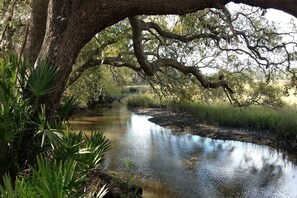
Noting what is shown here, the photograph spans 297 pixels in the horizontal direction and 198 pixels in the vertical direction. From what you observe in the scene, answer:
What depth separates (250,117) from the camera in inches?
724

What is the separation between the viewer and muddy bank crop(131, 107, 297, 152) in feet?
50.0

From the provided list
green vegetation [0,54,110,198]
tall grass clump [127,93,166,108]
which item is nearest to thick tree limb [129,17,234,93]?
Answer: green vegetation [0,54,110,198]

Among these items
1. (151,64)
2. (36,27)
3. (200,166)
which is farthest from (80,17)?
(200,166)

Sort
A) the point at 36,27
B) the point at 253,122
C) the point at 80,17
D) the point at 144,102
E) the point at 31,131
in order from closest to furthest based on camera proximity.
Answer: the point at 31,131
the point at 80,17
the point at 36,27
the point at 253,122
the point at 144,102

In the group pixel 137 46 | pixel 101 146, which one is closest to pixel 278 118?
pixel 137 46

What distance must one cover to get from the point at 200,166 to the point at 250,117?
7496 millimetres

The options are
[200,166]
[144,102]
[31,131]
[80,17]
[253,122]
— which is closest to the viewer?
[31,131]

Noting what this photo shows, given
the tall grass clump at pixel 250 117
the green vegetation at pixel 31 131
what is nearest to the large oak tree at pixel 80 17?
the green vegetation at pixel 31 131

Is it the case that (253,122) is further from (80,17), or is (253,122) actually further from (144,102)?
(144,102)

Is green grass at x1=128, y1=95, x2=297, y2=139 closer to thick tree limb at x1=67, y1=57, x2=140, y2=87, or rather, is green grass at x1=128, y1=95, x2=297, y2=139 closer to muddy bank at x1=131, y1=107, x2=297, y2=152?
muddy bank at x1=131, y1=107, x2=297, y2=152

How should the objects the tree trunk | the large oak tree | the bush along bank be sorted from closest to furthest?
1. the large oak tree
2. the tree trunk
3. the bush along bank

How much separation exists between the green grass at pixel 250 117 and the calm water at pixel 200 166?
1.32 m

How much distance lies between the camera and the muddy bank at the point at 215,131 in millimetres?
15242

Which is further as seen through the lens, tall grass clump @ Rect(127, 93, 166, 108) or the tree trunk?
tall grass clump @ Rect(127, 93, 166, 108)
